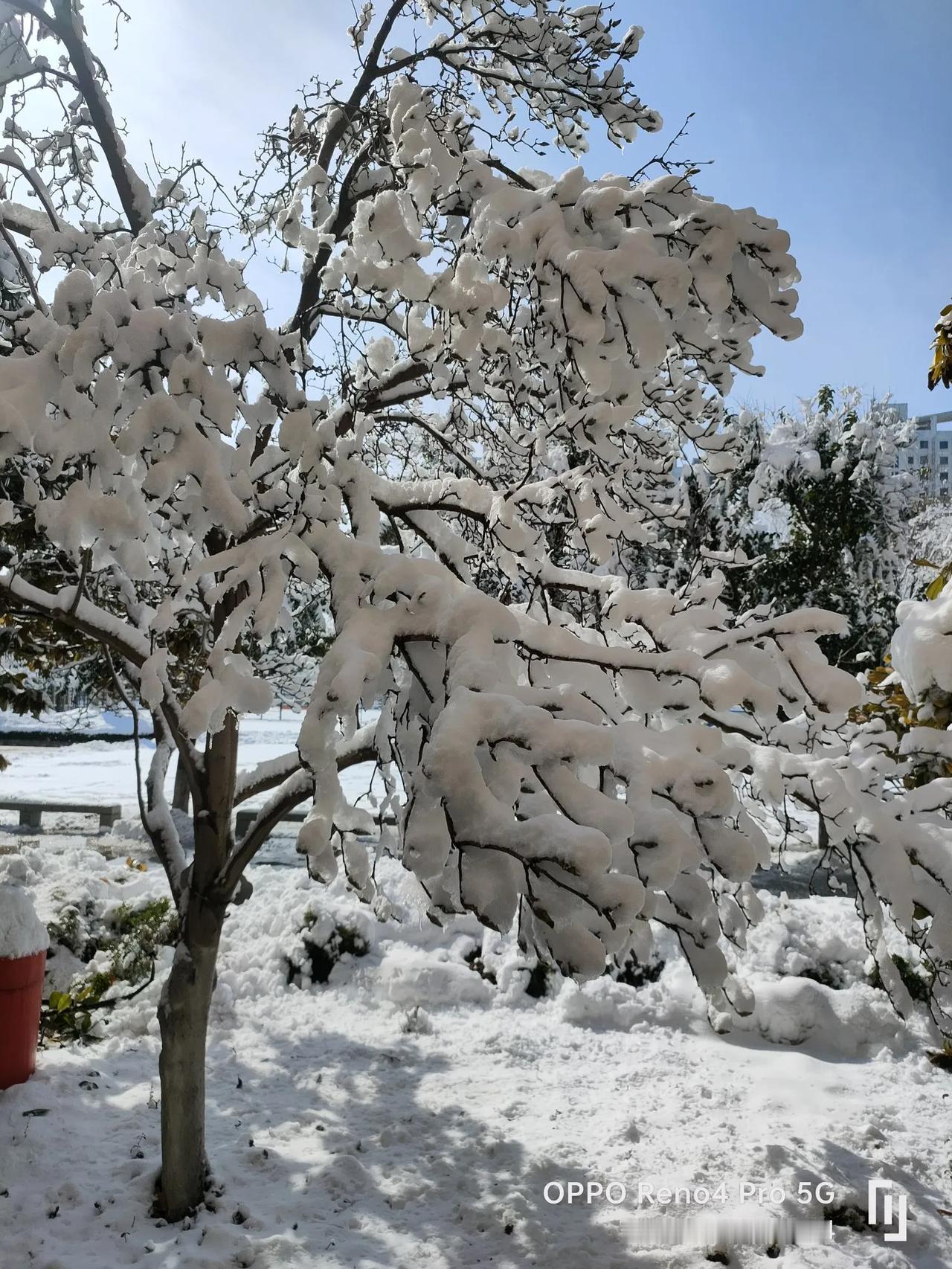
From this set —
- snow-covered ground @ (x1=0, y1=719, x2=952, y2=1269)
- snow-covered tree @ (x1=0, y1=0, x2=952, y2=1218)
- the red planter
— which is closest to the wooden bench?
snow-covered ground @ (x1=0, y1=719, x2=952, y2=1269)

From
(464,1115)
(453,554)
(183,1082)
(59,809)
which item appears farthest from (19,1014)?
(59,809)

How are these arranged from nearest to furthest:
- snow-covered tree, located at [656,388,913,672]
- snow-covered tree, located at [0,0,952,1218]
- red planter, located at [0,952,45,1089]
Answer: snow-covered tree, located at [0,0,952,1218] → red planter, located at [0,952,45,1089] → snow-covered tree, located at [656,388,913,672]

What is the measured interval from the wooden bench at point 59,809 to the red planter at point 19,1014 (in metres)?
7.17

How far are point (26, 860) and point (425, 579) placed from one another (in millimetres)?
6853

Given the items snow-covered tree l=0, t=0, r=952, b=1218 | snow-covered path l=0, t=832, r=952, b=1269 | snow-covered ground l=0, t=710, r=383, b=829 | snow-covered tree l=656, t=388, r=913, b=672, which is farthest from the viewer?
snow-covered ground l=0, t=710, r=383, b=829

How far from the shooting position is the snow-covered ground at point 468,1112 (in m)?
3.11

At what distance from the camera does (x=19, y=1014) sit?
3.90 metres

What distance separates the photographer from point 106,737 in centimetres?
2255

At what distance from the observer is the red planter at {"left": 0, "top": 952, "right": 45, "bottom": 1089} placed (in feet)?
12.6

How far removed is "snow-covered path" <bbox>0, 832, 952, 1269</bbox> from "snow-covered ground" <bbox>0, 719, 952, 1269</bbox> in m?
0.01

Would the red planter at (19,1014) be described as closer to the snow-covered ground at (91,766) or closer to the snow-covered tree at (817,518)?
Answer: the snow-covered ground at (91,766)

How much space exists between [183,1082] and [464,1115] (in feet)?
5.14

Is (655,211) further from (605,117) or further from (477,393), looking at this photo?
(605,117)

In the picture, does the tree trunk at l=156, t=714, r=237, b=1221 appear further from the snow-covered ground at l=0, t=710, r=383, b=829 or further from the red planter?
the snow-covered ground at l=0, t=710, r=383, b=829
